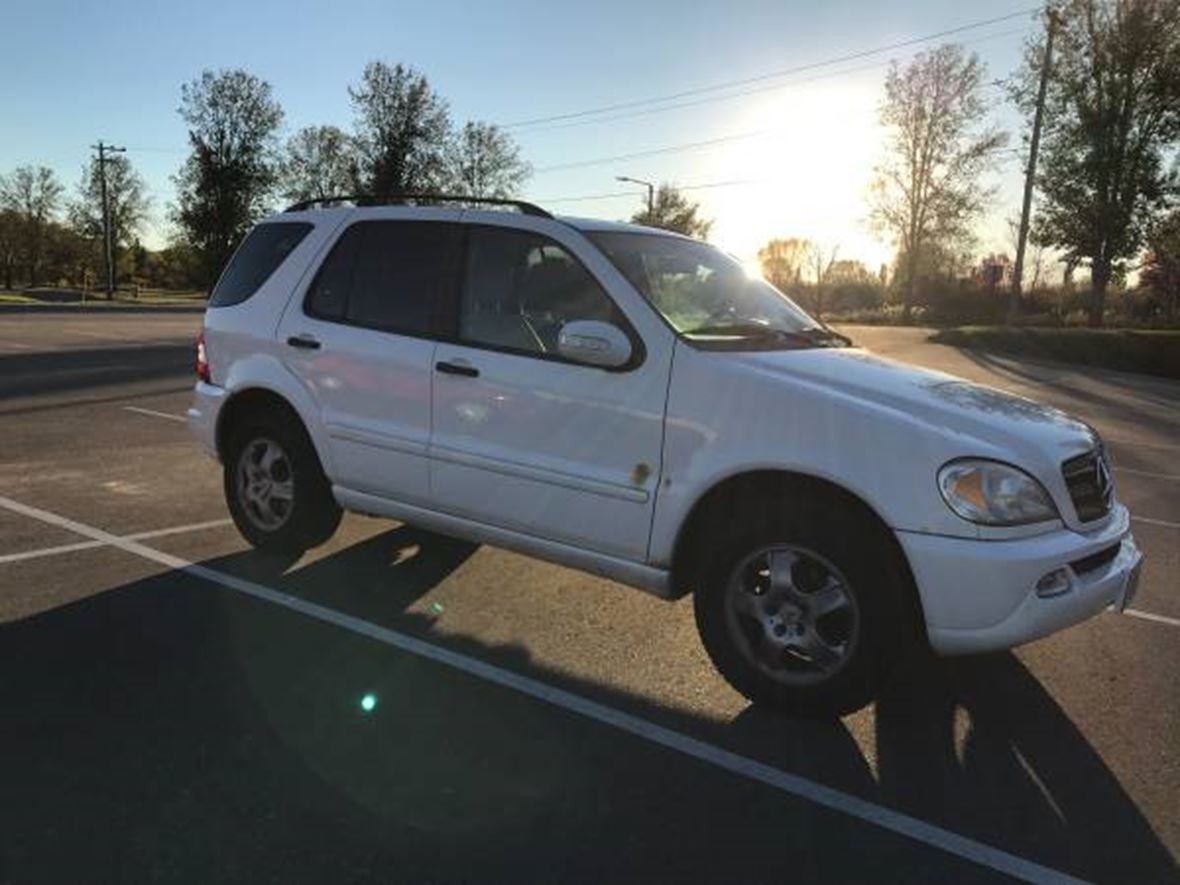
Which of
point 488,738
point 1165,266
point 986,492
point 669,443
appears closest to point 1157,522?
point 986,492

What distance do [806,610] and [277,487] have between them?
3.13 metres

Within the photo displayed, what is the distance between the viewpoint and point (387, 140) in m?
61.9

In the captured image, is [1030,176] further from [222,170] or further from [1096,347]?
[222,170]

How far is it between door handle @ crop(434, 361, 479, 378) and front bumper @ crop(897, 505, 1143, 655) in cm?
203

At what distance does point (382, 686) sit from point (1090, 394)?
18.9 m

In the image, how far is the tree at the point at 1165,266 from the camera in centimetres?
4122

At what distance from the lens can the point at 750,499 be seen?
13.3 feet

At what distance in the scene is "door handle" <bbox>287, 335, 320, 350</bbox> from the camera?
5.42 meters

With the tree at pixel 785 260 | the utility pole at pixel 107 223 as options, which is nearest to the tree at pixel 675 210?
the tree at pixel 785 260

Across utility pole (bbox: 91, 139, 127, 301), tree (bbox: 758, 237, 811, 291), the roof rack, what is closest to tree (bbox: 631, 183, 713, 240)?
tree (bbox: 758, 237, 811, 291)

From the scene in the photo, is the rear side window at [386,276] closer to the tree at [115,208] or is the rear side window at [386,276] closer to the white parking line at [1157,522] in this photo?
the white parking line at [1157,522]

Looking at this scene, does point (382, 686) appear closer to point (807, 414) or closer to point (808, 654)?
point (808, 654)

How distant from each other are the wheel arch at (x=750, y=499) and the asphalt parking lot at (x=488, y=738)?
19.5 inches

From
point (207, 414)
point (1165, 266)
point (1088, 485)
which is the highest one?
point (1165, 266)
